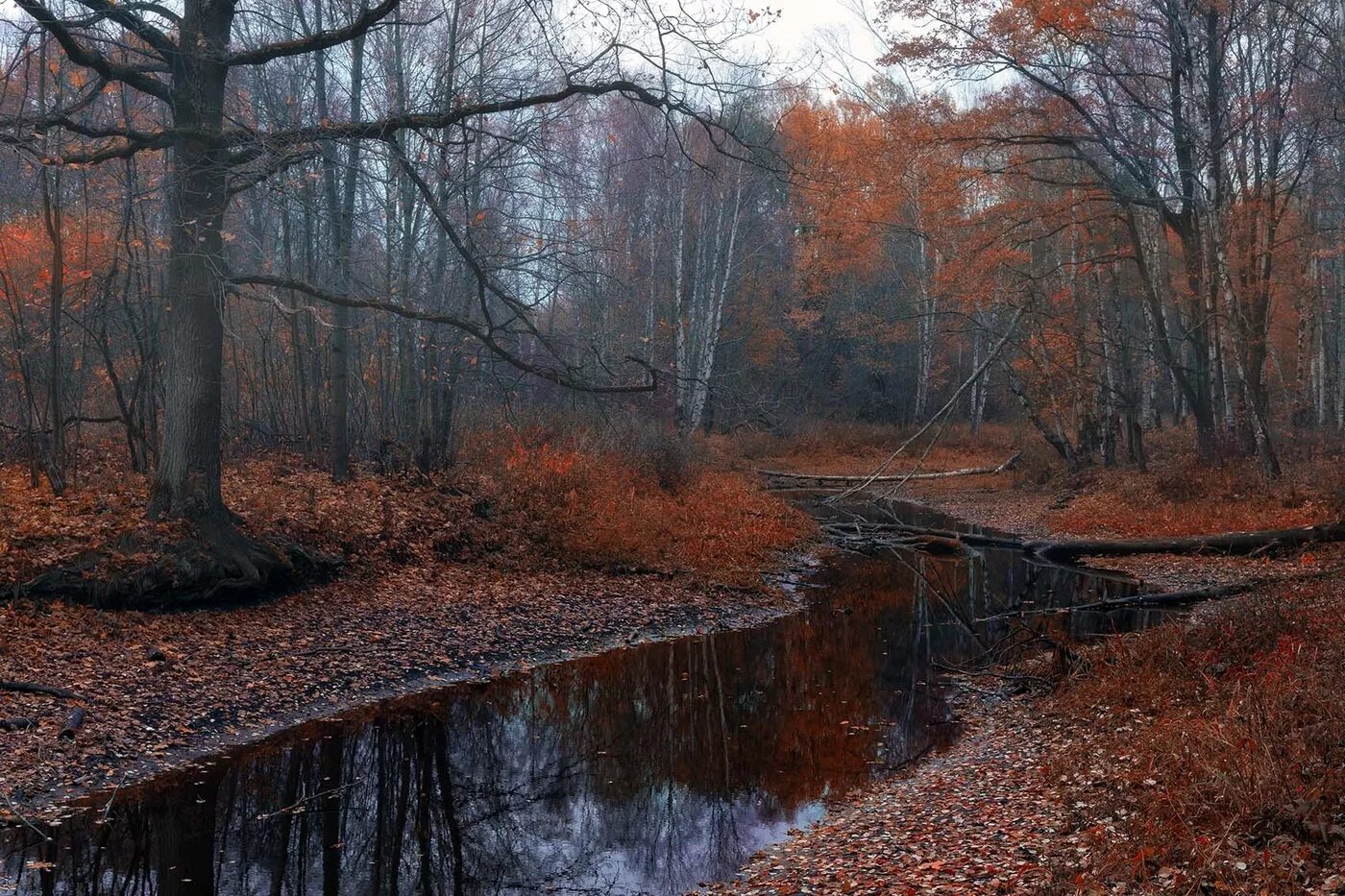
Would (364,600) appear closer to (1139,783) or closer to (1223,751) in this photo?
(1139,783)

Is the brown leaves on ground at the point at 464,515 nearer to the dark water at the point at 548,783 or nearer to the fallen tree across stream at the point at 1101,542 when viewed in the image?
the fallen tree across stream at the point at 1101,542

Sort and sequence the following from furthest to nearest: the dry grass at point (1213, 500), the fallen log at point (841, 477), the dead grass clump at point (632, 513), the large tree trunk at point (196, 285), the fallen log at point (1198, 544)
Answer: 1. the fallen log at point (841, 477)
2. the dry grass at point (1213, 500)
3. the dead grass clump at point (632, 513)
4. the fallen log at point (1198, 544)
5. the large tree trunk at point (196, 285)

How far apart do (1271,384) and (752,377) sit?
18.0 meters

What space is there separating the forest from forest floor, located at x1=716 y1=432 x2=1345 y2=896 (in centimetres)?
4

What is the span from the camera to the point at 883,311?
131 ft

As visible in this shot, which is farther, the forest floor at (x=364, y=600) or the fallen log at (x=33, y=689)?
the forest floor at (x=364, y=600)

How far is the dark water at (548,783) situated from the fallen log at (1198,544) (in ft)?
12.3

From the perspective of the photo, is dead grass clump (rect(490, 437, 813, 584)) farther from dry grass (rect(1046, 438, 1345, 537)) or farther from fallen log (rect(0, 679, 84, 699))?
fallen log (rect(0, 679, 84, 699))

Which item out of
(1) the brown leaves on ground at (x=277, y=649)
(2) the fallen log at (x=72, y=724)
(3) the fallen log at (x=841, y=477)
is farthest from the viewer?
(3) the fallen log at (x=841, y=477)

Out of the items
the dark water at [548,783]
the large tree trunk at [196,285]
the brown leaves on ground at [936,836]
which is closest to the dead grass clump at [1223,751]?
the brown leaves on ground at [936,836]

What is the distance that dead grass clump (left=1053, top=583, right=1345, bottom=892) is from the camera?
17.1 ft

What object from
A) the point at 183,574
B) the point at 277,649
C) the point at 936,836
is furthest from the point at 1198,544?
the point at 183,574

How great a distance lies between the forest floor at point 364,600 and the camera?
28.4 ft

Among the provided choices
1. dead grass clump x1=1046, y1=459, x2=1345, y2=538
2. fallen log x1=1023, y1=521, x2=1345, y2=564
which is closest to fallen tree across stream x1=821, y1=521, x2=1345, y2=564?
fallen log x1=1023, y1=521, x2=1345, y2=564
